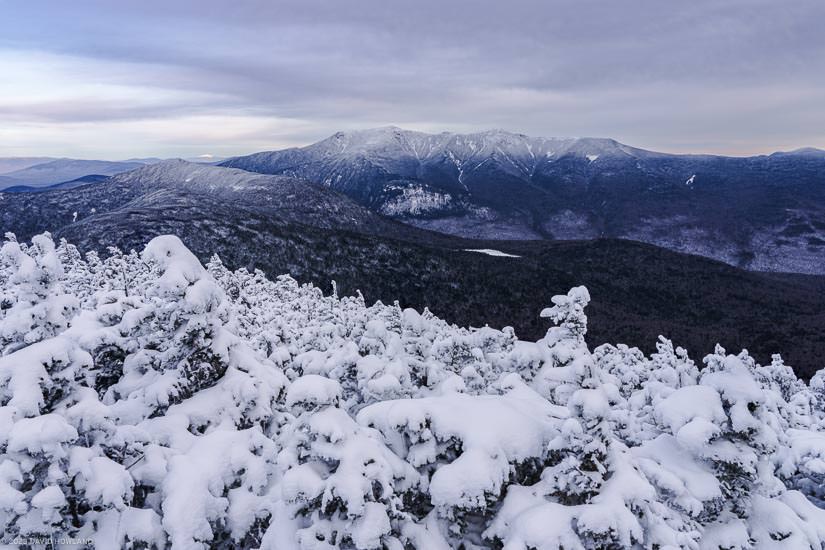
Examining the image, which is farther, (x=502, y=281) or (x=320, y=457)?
(x=502, y=281)

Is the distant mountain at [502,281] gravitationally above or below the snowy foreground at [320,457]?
below

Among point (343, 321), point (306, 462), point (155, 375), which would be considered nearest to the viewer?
point (306, 462)

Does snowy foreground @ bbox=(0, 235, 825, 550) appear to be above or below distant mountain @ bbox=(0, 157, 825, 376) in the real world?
above

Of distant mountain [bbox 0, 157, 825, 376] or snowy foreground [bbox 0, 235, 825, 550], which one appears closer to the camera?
snowy foreground [bbox 0, 235, 825, 550]

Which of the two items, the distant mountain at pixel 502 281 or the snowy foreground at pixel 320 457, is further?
the distant mountain at pixel 502 281

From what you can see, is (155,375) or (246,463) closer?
(246,463)

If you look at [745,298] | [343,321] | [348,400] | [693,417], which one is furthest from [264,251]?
[745,298]

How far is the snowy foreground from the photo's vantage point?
740cm

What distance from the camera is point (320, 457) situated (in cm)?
794

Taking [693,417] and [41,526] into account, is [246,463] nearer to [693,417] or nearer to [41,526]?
[41,526]

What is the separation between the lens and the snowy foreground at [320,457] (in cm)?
740

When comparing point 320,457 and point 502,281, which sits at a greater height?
point 320,457

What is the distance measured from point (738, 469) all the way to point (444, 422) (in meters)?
5.87

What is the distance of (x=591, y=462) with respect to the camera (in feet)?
27.4
